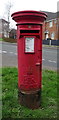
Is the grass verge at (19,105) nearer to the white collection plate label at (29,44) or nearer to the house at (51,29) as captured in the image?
the white collection plate label at (29,44)

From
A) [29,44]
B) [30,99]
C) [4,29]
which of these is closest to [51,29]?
[4,29]

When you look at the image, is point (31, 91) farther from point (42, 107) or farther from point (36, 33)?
point (36, 33)

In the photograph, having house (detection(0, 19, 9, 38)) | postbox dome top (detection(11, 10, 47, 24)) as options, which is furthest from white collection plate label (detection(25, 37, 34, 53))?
house (detection(0, 19, 9, 38))

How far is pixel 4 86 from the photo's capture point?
198 inches

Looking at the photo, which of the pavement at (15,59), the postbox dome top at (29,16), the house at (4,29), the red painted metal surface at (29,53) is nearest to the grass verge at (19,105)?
the red painted metal surface at (29,53)

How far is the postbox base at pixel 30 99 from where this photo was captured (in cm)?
401

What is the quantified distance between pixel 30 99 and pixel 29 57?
2.40 feet

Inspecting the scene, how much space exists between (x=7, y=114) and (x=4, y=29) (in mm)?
67926

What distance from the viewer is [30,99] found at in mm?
4008

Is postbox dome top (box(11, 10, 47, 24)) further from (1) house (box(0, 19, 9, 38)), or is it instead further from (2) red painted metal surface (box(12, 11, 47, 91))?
(1) house (box(0, 19, 9, 38))

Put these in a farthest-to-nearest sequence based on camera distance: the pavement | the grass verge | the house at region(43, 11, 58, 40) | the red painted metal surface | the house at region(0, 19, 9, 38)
Answer: 1. the house at region(0, 19, 9, 38)
2. the house at region(43, 11, 58, 40)
3. the pavement
4. the red painted metal surface
5. the grass verge

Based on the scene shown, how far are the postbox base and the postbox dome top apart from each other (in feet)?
4.06

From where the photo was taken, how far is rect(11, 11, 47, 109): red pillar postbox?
3.94 m

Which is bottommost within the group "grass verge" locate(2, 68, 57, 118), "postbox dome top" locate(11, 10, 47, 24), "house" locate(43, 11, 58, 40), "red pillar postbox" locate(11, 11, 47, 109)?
"grass verge" locate(2, 68, 57, 118)
